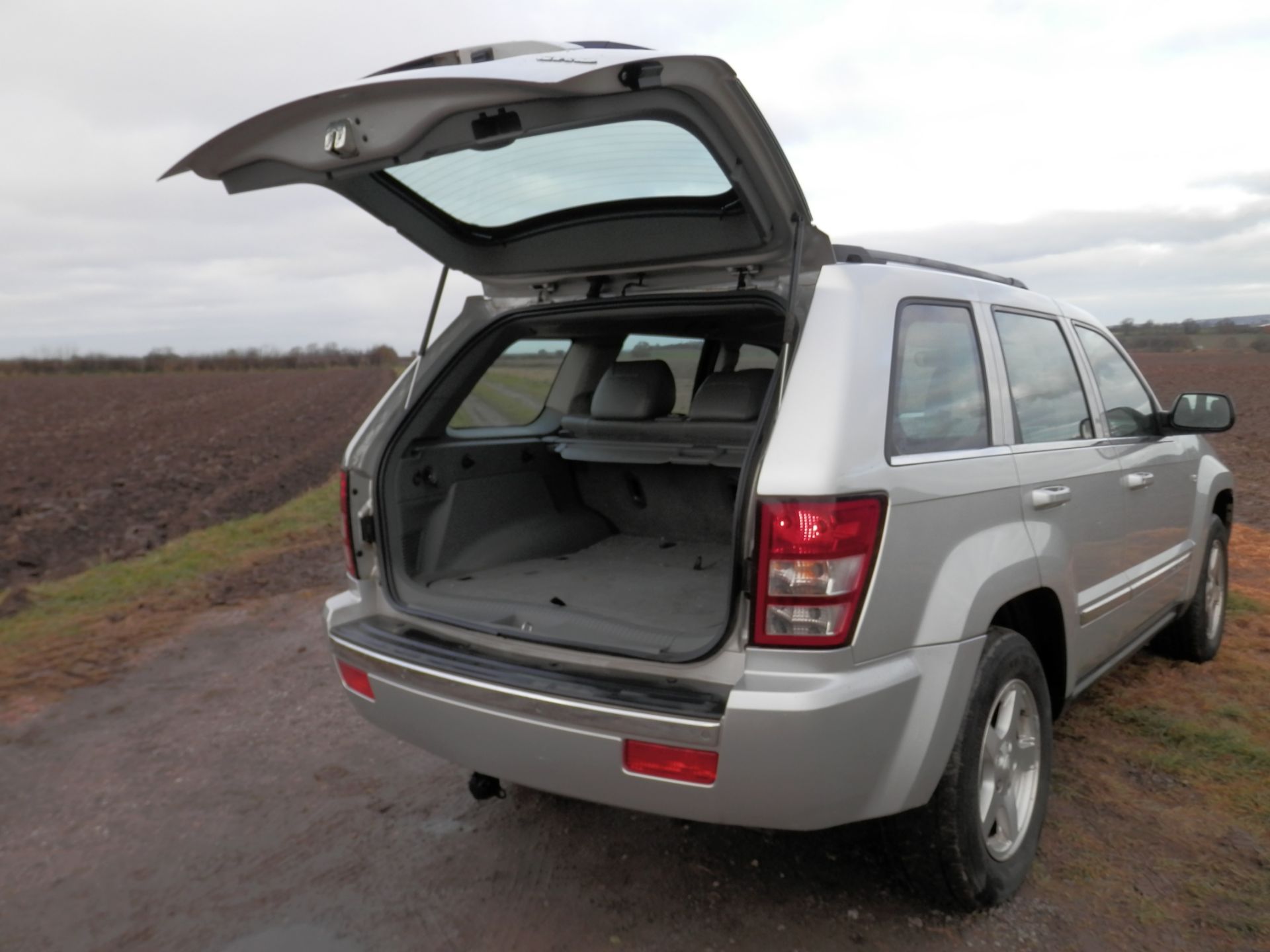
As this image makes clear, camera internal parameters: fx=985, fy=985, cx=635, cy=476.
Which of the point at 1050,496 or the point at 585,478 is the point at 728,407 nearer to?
the point at 585,478

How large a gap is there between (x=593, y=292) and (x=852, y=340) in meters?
1.17

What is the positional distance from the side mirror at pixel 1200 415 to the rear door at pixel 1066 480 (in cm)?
66

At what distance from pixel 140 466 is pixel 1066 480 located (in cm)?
1504

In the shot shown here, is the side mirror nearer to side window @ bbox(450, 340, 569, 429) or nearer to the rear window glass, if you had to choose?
the rear window glass

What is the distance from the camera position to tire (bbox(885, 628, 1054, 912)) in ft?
8.36

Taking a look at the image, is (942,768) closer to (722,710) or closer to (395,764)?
(722,710)

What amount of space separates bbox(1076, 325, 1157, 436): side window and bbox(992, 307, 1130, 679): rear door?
21 cm

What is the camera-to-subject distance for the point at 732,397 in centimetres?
379

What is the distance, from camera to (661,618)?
316cm

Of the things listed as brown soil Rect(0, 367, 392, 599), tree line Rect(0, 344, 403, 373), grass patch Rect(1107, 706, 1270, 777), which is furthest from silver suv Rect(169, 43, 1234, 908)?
tree line Rect(0, 344, 403, 373)

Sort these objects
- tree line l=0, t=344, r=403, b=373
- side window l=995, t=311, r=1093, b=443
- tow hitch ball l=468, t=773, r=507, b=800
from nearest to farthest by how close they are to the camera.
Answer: side window l=995, t=311, r=1093, b=443 < tow hitch ball l=468, t=773, r=507, b=800 < tree line l=0, t=344, r=403, b=373

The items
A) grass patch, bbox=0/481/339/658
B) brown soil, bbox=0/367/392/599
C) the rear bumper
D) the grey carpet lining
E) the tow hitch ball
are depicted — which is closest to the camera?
the rear bumper

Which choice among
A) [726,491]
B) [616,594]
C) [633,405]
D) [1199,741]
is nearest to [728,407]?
[726,491]

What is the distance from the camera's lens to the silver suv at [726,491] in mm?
2264
